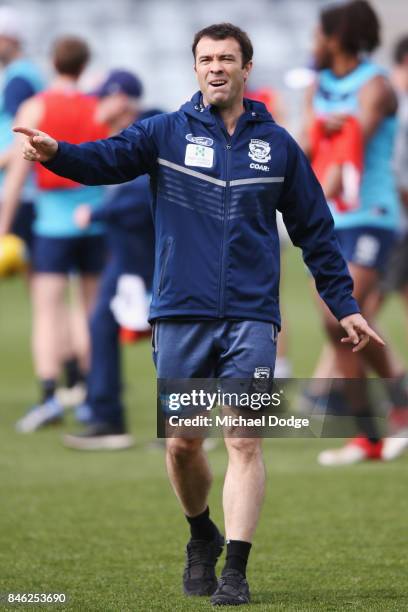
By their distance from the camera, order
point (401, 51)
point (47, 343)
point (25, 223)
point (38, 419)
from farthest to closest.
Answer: point (25, 223)
point (401, 51)
point (47, 343)
point (38, 419)

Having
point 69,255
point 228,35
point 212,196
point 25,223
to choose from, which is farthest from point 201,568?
point 25,223

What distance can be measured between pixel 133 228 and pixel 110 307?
548mm

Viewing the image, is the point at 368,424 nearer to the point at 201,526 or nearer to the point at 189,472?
the point at 201,526

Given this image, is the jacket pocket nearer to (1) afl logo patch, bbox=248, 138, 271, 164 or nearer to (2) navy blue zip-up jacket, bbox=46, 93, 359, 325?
(2) navy blue zip-up jacket, bbox=46, 93, 359, 325

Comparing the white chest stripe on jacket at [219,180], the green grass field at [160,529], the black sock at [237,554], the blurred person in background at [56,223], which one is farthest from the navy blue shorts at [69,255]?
the black sock at [237,554]

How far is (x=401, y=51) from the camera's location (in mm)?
→ 10609

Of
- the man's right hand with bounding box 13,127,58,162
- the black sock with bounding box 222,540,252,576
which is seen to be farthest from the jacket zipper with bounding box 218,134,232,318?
the black sock with bounding box 222,540,252,576

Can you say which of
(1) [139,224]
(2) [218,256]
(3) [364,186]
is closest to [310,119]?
(3) [364,186]

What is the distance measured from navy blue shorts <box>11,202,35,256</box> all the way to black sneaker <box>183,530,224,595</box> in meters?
5.97

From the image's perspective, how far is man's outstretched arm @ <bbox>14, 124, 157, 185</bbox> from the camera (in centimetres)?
452

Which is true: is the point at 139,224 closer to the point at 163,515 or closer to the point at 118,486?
the point at 118,486

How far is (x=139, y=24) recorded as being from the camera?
33.2 metres

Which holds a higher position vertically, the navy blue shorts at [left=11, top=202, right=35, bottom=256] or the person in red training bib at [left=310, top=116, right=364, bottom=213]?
the person in red training bib at [left=310, top=116, right=364, bottom=213]

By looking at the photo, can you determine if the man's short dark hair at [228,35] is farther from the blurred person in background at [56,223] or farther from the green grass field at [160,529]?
the blurred person in background at [56,223]
